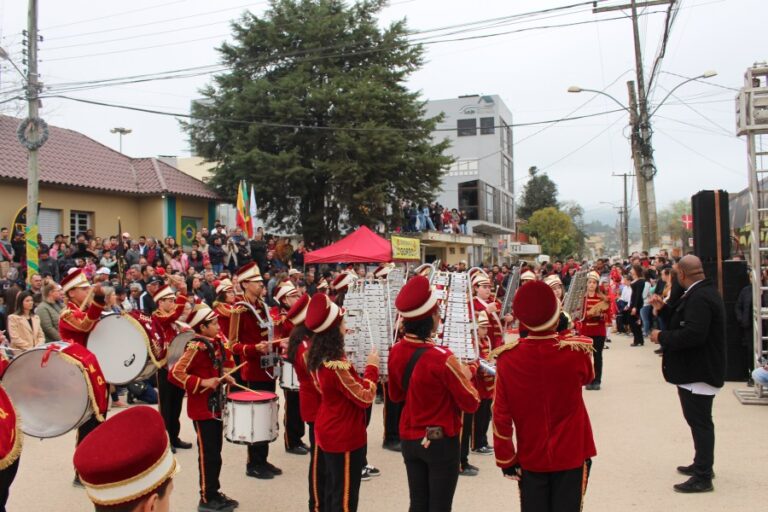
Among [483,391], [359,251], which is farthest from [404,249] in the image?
[483,391]

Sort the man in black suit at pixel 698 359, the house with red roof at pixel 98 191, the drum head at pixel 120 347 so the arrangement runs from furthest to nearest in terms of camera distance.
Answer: the house with red roof at pixel 98 191, the drum head at pixel 120 347, the man in black suit at pixel 698 359

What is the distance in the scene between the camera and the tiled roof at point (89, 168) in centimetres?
2214

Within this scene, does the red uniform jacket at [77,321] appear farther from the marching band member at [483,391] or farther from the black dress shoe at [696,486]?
the black dress shoe at [696,486]

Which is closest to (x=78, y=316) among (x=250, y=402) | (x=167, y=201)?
(x=250, y=402)

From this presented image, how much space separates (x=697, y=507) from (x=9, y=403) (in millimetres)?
5383

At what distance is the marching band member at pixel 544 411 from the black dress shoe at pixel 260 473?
3.59 meters

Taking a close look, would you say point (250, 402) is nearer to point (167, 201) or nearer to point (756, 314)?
point (756, 314)

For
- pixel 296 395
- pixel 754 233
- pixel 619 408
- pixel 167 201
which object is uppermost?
pixel 167 201

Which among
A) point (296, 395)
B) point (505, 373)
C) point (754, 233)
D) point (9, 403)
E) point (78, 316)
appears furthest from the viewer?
point (754, 233)

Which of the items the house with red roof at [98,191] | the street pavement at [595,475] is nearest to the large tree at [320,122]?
the house with red roof at [98,191]

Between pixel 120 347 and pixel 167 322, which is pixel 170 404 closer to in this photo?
pixel 167 322

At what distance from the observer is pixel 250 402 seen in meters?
5.93

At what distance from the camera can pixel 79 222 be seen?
23641 mm

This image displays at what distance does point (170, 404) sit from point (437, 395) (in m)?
4.93
